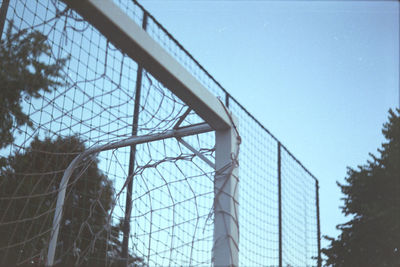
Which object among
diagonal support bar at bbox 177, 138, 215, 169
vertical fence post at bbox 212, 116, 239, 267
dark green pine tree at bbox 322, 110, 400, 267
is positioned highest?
dark green pine tree at bbox 322, 110, 400, 267

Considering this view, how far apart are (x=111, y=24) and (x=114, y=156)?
5.19 feet

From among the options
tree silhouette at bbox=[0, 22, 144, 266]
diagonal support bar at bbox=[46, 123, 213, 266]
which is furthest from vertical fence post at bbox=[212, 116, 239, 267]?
tree silhouette at bbox=[0, 22, 144, 266]

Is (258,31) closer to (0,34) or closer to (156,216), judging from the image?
(156,216)

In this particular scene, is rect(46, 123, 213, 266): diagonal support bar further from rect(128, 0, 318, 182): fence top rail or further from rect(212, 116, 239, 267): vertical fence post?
rect(128, 0, 318, 182): fence top rail

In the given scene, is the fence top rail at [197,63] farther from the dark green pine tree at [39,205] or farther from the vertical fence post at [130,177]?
the dark green pine tree at [39,205]

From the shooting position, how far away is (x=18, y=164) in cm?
398

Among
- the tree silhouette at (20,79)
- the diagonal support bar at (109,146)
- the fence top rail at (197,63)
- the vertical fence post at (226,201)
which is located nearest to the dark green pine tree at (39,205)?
the tree silhouette at (20,79)

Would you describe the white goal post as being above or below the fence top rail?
below

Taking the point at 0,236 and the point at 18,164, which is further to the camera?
the point at 0,236

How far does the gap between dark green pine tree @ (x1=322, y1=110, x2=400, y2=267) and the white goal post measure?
16.2 feet

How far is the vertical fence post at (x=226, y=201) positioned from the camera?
79.7 inches

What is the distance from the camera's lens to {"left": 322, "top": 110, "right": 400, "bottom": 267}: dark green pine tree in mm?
6414

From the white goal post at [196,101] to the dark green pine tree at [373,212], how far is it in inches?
195

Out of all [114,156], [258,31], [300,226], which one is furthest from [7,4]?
[300,226]
